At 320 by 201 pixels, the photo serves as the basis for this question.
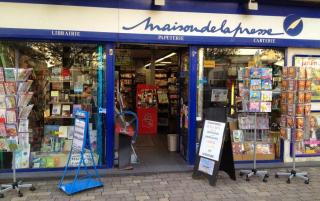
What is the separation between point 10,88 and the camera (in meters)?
5.43

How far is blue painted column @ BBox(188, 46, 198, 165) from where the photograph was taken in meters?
6.83

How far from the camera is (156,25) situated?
21.5 ft

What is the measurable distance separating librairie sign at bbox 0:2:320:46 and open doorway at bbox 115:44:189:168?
2.57 ft

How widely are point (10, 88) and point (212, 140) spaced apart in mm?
3458

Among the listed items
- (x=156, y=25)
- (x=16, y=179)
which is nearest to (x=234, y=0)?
(x=156, y=25)

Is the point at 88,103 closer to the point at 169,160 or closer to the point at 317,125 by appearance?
the point at 169,160

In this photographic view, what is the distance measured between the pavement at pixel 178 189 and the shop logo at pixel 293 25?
293 cm

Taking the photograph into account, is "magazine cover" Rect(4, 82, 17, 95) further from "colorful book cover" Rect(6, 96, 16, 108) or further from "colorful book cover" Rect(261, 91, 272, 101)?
"colorful book cover" Rect(261, 91, 272, 101)

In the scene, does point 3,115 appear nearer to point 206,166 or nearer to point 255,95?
point 206,166

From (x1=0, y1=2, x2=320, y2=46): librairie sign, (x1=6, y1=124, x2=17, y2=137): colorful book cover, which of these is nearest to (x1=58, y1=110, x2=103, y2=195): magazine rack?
(x1=6, y1=124, x2=17, y2=137): colorful book cover

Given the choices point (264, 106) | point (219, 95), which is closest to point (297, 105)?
point (264, 106)

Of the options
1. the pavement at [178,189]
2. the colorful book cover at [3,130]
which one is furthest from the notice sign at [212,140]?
the colorful book cover at [3,130]

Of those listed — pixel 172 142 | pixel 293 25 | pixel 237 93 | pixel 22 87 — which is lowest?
pixel 172 142

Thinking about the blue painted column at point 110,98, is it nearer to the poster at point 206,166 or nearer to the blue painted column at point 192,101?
the blue painted column at point 192,101
